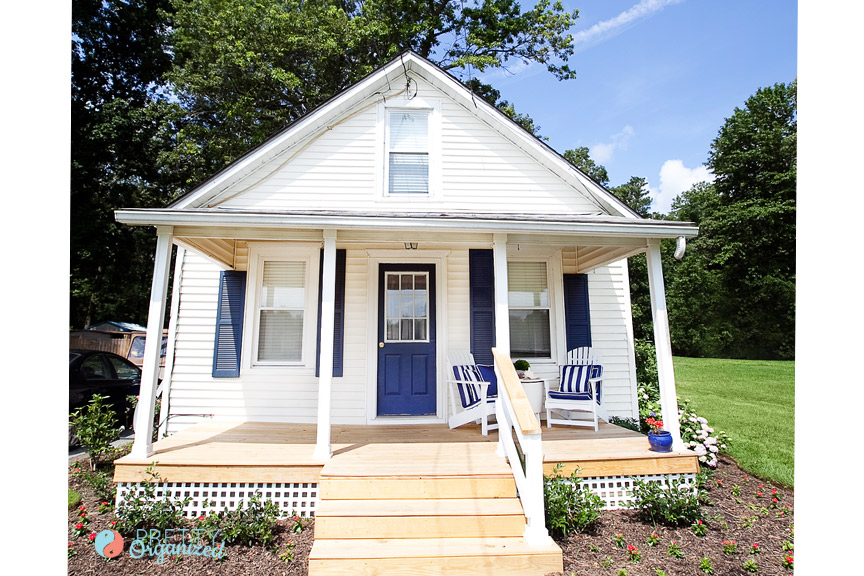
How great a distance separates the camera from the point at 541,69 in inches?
612

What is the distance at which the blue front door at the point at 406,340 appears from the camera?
20.0ft

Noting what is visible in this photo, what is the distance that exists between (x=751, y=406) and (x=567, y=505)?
7373mm

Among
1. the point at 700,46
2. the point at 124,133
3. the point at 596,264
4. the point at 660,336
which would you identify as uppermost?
the point at 124,133

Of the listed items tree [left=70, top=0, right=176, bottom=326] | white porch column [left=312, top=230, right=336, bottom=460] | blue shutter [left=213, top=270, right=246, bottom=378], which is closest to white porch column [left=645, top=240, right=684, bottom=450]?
white porch column [left=312, top=230, right=336, bottom=460]

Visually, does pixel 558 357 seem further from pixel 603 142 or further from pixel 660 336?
pixel 603 142

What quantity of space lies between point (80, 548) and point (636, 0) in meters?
9.84

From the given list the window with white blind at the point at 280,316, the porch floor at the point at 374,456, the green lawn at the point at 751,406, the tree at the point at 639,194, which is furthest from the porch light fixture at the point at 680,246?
the tree at the point at 639,194

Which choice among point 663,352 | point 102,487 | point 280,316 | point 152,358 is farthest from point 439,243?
point 102,487

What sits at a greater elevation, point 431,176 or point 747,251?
point 747,251

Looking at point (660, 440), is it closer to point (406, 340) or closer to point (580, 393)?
point (580, 393)

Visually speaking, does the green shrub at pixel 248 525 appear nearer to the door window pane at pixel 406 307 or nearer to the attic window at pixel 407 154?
the door window pane at pixel 406 307

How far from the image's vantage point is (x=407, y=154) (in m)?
6.67

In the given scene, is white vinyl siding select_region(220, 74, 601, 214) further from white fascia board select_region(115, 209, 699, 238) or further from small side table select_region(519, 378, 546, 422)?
small side table select_region(519, 378, 546, 422)
